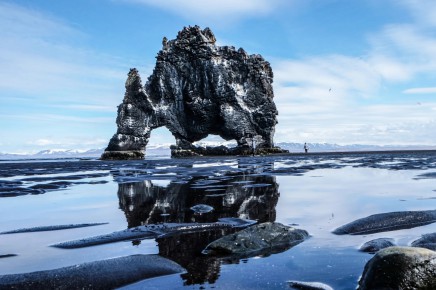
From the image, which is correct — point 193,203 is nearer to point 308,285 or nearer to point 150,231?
point 150,231

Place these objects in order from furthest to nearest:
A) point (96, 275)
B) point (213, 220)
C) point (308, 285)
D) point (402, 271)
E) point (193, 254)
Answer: point (213, 220) < point (193, 254) < point (96, 275) < point (308, 285) < point (402, 271)

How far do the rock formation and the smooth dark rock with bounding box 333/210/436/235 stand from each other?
68.8 meters

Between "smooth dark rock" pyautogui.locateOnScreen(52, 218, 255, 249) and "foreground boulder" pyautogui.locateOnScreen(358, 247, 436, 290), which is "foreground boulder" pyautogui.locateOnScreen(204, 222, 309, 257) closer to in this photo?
"smooth dark rock" pyautogui.locateOnScreen(52, 218, 255, 249)

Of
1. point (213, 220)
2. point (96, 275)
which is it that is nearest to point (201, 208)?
point (213, 220)

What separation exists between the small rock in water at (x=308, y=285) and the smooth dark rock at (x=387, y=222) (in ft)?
11.6

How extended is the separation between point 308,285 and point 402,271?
3.93 ft

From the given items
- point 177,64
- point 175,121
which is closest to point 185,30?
point 177,64

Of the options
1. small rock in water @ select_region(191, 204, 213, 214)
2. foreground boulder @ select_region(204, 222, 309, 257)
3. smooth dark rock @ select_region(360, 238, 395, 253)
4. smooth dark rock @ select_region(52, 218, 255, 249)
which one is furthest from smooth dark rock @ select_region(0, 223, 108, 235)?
smooth dark rock @ select_region(360, 238, 395, 253)

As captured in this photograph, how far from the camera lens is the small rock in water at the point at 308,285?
4841 mm

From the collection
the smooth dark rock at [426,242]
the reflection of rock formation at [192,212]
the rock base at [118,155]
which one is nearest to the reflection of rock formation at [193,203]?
the reflection of rock formation at [192,212]

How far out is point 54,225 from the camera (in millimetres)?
9805

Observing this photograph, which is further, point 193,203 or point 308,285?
point 193,203

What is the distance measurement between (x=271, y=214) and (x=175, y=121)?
7080cm

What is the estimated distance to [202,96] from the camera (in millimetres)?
81438
